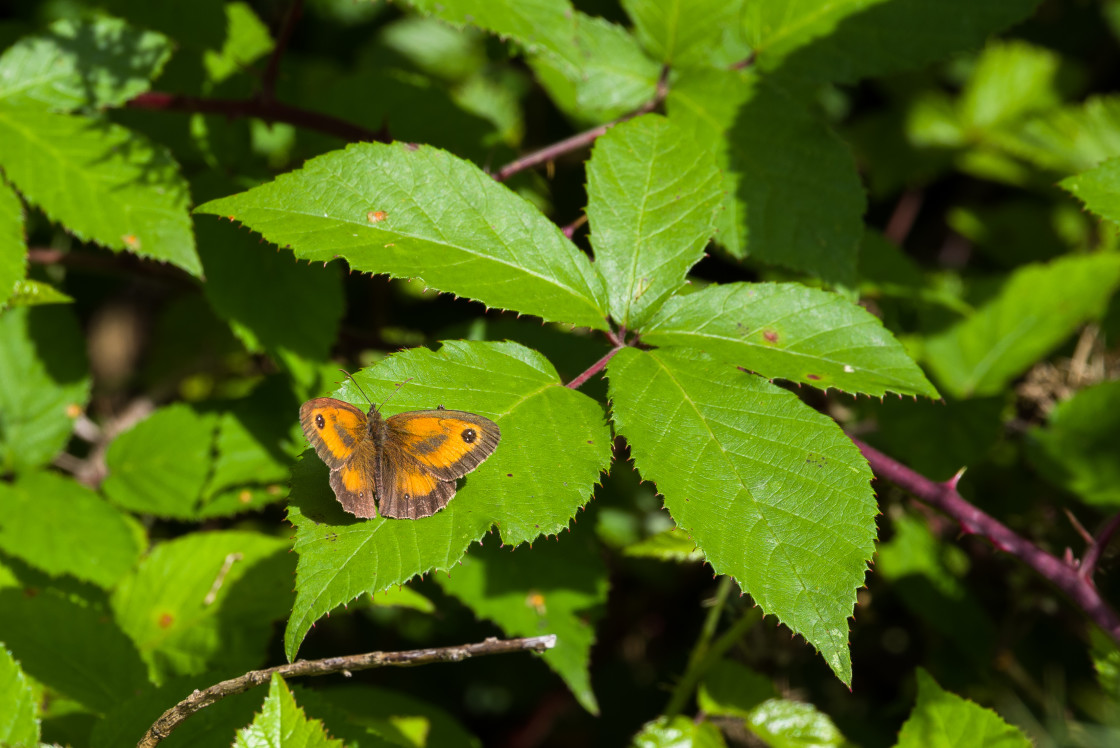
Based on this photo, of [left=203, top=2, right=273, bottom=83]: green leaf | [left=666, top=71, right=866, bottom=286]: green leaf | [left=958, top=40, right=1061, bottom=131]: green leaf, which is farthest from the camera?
[left=958, top=40, right=1061, bottom=131]: green leaf

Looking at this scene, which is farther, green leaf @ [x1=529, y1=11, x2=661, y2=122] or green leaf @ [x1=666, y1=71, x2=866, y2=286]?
green leaf @ [x1=529, y1=11, x2=661, y2=122]

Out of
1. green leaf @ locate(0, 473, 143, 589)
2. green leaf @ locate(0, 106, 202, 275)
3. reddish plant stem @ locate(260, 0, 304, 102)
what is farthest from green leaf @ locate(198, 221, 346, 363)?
green leaf @ locate(0, 473, 143, 589)

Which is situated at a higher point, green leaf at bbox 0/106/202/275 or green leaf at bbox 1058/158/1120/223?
green leaf at bbox 1058/158/1120/223

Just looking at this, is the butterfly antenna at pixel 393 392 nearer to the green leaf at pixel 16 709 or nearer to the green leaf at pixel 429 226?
the green leaf at pixel 429 226

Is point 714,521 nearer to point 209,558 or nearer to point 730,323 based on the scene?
point 730,323

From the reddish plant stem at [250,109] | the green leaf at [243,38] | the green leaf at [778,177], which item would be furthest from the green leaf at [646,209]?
the green leaf at [243,38]

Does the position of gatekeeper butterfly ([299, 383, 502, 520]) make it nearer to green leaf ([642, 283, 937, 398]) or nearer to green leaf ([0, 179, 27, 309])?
green leaf ([642, 283, 937, 398])
